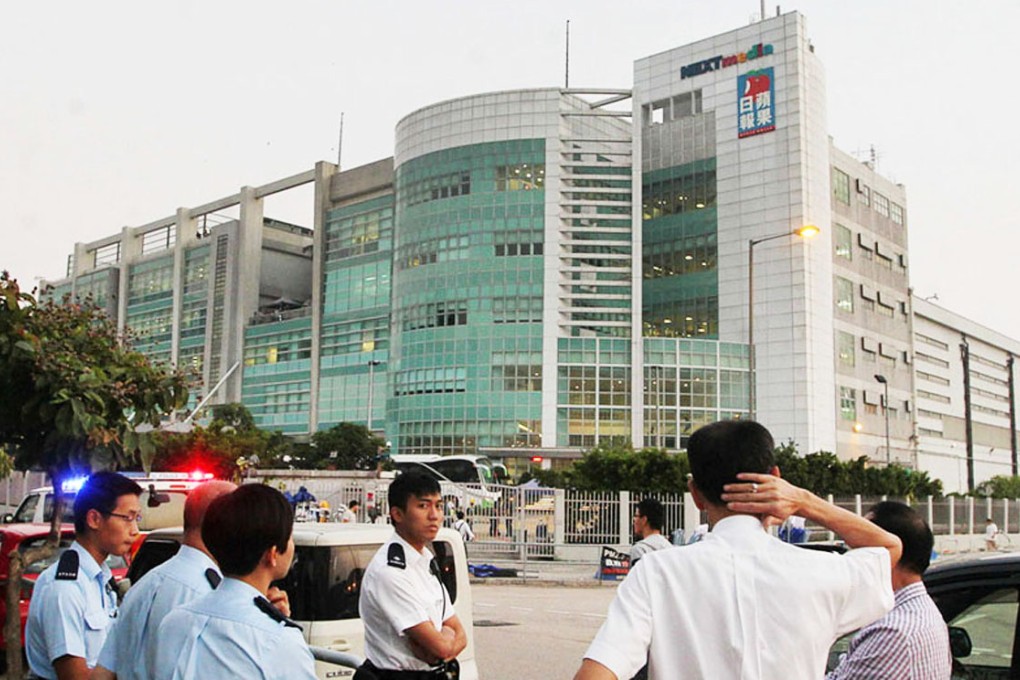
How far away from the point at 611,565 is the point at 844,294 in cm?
5969

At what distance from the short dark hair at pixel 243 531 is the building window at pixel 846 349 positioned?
259ft

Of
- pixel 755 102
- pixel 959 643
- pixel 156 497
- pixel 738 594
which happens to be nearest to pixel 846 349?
pixel 755 102

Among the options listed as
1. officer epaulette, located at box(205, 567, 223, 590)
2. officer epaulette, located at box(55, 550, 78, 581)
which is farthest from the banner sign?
officer epaulette, located at box(205, 567, 223, 590)

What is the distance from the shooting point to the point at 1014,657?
4.26 metres

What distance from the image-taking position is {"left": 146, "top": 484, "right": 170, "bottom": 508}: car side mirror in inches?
471

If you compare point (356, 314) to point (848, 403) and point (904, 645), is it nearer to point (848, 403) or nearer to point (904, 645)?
point (848, 403)

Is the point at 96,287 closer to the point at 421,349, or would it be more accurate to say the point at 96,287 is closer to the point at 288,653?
the point at 421,349

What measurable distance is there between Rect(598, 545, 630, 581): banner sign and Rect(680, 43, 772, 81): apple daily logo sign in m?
60.1

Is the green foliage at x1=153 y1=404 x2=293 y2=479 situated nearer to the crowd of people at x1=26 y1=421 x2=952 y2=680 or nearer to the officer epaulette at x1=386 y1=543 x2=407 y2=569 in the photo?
the officer epaulette at x1=386 y1=543 x2=407 y2=569

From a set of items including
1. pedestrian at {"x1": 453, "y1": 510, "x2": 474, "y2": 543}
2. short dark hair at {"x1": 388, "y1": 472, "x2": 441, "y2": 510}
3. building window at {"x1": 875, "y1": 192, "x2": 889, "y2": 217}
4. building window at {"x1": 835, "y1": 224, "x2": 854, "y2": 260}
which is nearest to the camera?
short dark hair at {"x1": 388, "y1": 472, "x2": 441, "y2": 510}

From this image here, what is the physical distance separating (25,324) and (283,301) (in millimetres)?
100798

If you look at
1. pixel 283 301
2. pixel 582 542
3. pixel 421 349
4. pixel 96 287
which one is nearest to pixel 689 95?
pixel 421 349

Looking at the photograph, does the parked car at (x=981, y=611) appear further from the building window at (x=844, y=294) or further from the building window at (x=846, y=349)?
the building window at (x=844, y=294)

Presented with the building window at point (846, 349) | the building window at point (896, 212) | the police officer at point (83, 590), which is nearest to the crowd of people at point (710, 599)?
the police officer at point (83, 590)
